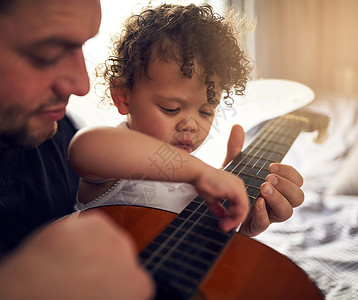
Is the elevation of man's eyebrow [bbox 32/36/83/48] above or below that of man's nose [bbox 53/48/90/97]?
above

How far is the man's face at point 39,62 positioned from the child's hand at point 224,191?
0.54ft

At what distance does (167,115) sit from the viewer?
458mm

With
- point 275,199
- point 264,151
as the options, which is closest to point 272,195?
point 275,199

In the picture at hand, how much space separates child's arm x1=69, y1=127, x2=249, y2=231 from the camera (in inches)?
15.1

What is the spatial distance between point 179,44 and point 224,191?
0.71 feet

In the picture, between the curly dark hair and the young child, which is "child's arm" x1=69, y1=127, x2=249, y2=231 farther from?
the curly dark hair

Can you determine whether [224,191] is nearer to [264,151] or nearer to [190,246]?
[190,246]

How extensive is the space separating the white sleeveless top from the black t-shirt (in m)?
0.09

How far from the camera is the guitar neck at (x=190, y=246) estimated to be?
12.5 inches

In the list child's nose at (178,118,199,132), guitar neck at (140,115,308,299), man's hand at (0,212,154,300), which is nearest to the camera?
man's hand at (0,212,154,300)

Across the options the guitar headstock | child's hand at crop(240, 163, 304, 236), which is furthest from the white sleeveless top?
the guitar headstock

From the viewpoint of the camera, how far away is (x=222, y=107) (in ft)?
1.87

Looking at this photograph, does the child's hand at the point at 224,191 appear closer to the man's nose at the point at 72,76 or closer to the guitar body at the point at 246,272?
the guitar body at the point at 246,272

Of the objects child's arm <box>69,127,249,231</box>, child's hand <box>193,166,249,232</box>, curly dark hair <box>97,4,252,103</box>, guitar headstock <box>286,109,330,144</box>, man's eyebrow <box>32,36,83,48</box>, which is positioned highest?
man's eyebrow <box>32,36,83,48</box>
